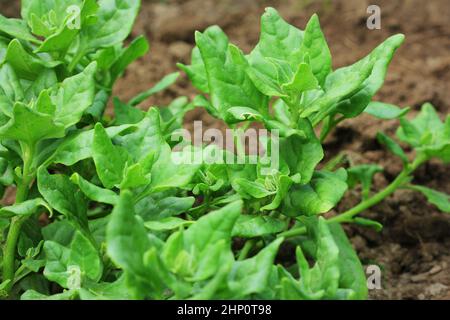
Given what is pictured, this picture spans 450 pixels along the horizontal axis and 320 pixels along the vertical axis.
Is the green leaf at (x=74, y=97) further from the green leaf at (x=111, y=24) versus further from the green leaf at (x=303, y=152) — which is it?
the green leaf at (x=303, y=152)

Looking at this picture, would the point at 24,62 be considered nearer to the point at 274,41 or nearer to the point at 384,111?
the point at 274,41

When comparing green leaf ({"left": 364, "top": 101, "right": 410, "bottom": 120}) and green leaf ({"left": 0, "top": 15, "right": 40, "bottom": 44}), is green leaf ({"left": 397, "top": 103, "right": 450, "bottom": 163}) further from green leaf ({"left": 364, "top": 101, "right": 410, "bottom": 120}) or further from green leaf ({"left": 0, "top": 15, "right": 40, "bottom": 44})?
green leaf ({"left": 0, "top": 15, "right": 40, "bottom": 44})

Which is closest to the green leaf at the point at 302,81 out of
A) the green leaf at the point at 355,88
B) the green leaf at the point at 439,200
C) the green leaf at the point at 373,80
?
the green leaf at the point at 355,88

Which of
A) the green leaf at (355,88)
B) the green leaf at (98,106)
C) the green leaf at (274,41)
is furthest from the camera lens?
the green leaf at (98,106)

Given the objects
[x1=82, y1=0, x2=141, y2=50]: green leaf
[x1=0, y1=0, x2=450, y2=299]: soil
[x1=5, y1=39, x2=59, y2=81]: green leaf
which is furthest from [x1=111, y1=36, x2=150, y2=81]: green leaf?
[x1=0, y1=0, x2=450, y2=299]: soil
